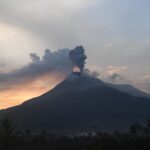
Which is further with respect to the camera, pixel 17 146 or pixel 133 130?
pixel 133 130

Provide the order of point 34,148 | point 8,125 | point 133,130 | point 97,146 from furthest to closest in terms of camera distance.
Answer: point 133,130 < point 34,148 < point 97,146 < point 8,125

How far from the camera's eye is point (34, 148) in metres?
136

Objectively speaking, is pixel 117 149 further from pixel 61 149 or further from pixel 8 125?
pixel 8 125

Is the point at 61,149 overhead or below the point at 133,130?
below

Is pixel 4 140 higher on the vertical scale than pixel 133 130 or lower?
lower

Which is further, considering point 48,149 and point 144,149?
point 48,149

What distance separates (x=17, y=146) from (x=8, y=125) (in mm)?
25405

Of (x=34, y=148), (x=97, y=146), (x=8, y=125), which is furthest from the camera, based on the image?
(x=34, y=148)

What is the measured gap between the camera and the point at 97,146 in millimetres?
122250

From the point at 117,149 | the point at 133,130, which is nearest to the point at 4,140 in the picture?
the point at 117,149

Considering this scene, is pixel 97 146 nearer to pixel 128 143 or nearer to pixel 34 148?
pixel 128 143

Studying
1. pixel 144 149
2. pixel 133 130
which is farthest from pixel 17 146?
pixel 133 130

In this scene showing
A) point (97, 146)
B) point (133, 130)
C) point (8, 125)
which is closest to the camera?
point (8, 125)

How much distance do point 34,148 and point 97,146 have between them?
2212 cm
